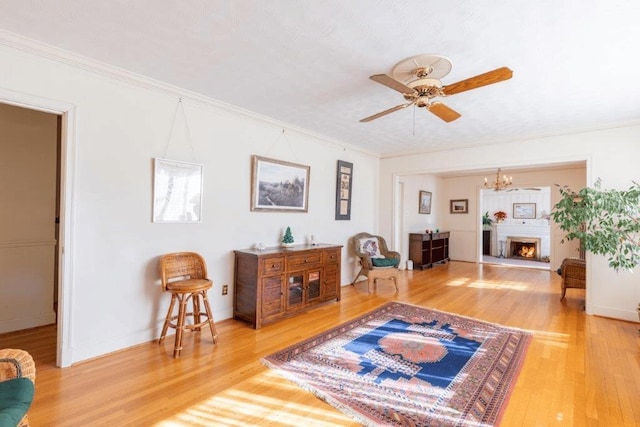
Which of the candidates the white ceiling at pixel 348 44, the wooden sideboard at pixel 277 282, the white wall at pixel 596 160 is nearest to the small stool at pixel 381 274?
the wooden sideboard at pixel 277 282

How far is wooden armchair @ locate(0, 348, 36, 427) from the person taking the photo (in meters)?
1.16

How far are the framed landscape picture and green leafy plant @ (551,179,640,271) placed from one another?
3376 millimetres

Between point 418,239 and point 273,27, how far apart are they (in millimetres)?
5933

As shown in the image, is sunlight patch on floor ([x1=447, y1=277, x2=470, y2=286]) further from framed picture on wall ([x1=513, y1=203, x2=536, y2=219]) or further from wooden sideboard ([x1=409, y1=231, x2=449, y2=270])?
framed picture on wall ([x1=513, y1=203, x2=536, y2=219])

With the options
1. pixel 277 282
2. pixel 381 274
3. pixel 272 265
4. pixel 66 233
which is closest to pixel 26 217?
pixel 66 233

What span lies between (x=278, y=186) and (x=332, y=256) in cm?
124

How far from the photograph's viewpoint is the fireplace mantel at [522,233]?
9.25 meters

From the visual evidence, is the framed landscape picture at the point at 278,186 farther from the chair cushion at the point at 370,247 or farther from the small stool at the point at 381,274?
the small stool at the point at 381,274

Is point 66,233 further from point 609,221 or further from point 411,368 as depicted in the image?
point 609,221

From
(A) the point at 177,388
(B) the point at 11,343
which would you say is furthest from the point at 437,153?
(B) the point at 11,343

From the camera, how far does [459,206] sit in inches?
338

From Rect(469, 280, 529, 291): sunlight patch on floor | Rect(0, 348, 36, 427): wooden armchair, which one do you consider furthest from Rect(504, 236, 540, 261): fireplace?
Rect(0, 348, 36, 427): wooden armchair

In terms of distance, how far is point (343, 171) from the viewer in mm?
5309

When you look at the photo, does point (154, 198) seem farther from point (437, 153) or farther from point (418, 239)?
point (418, 239)
